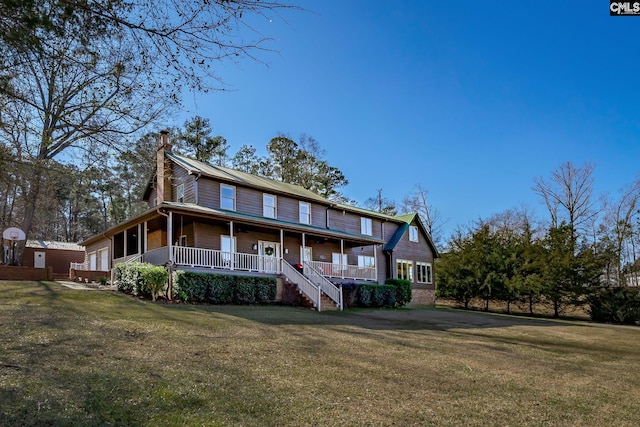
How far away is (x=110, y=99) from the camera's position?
6582 millimetres

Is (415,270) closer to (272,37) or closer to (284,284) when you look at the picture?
(284,284)

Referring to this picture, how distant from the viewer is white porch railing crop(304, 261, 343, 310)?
770 inches

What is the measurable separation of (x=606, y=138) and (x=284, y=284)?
23392mm

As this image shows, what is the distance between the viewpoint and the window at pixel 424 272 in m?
31.9

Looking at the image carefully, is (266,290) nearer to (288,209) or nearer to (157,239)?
(157,239)

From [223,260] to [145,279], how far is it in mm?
4356

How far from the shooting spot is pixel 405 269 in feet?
102

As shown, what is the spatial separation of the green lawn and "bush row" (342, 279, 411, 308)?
9.24 metres

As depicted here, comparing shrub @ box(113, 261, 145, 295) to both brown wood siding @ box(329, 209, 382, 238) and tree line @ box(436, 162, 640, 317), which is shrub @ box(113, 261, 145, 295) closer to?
brown wood siding @ box(329, 209, 382, 238)

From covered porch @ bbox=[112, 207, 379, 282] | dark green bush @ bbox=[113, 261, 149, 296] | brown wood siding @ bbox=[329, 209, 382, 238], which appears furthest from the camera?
brown wood siding @ bbox=[329, 209, 382, 238]

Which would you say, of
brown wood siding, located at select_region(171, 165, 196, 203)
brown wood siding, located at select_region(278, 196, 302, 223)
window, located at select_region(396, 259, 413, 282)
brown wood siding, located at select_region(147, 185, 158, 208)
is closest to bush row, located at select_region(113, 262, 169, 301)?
brown wood siding, located at select_region(171, 165, 196, 203)

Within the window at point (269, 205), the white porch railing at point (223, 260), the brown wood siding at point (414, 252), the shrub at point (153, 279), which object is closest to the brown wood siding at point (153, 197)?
the window at point (269, 205)

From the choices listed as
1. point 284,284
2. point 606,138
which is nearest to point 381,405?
point 284,284

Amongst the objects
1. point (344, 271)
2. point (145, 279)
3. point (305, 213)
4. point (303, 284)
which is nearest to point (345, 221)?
point (305, 213)
